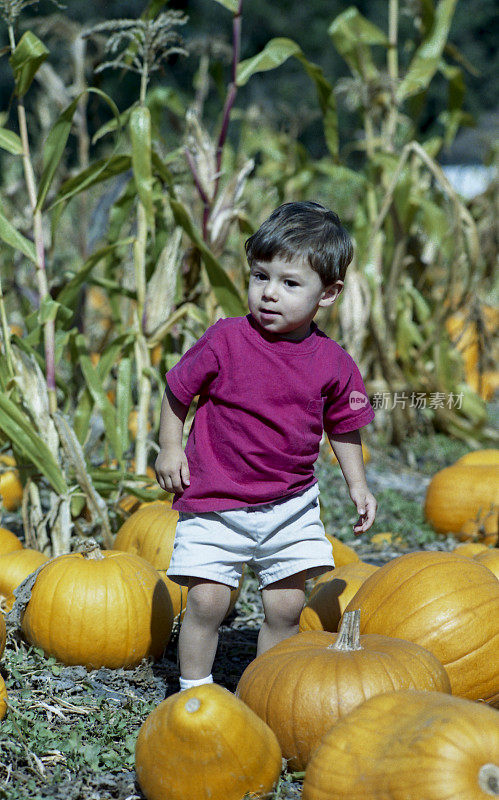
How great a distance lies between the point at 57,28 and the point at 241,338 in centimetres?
416

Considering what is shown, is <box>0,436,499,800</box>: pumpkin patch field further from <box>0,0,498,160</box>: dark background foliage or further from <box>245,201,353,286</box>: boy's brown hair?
<box>0,0,498,160</box>: dark background foliage

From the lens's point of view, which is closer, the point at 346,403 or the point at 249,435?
the point at 249,435

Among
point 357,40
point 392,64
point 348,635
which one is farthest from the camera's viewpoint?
point 392,64

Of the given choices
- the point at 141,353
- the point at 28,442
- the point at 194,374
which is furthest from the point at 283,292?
the point at 141,353

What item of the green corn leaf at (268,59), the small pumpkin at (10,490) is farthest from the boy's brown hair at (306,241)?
the small pumpkin at (10,490)

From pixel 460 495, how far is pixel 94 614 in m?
2.24

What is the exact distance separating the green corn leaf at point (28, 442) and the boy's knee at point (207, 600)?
3.49 ft

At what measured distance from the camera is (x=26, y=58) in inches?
127

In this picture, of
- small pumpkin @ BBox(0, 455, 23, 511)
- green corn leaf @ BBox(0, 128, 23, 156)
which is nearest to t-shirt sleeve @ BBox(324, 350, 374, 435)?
green corn leaf @ BBox(0, 128, 23, 156)

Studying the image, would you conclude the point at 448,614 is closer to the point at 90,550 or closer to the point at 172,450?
the point at 172,450

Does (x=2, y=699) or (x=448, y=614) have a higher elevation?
(x=448, y=614)

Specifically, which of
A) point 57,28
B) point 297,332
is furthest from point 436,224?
point 297,332

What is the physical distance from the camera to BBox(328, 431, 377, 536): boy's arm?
248 centimetres

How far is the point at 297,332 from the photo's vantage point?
94.5 inches
